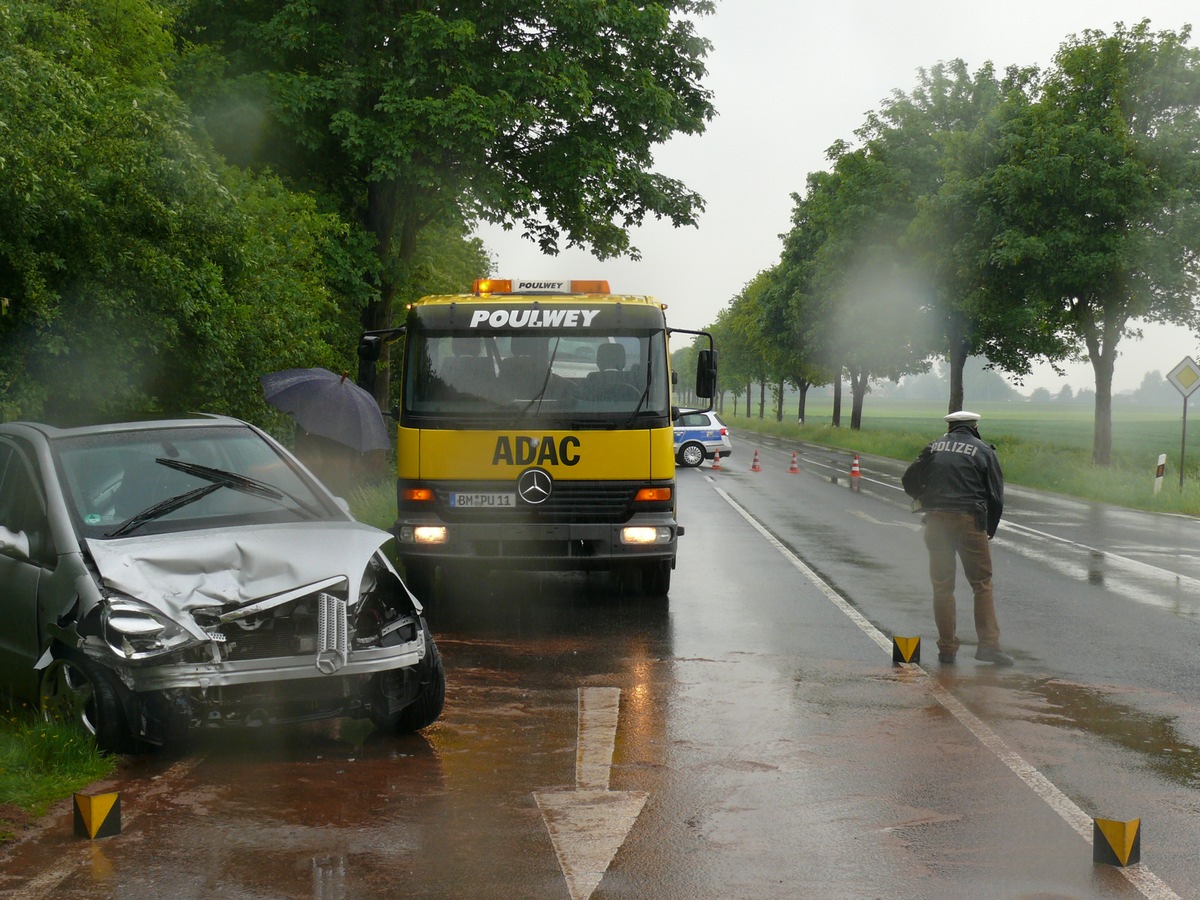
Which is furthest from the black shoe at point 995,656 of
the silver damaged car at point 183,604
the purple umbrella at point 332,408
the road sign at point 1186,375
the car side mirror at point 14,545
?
the road sign at point 1186,375

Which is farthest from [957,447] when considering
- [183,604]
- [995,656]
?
[183,604]

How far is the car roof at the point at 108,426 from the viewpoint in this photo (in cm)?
759

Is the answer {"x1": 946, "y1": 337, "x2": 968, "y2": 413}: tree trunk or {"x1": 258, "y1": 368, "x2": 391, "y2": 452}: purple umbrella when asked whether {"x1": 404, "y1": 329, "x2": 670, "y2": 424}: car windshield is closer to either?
{"x1": 258, "y1": 368, "x2": 391, "y2": 452}: purple umbrella

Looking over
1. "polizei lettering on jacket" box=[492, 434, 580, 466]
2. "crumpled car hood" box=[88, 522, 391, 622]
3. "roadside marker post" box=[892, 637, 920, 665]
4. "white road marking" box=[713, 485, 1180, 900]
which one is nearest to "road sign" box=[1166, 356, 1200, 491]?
"white road marking" box=[713, 485, 1180, 900]

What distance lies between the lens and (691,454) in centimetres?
3903

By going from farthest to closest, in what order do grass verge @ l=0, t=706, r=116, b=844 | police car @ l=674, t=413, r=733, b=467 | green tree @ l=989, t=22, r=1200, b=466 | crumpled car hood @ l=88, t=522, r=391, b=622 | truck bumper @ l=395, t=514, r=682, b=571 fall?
police car @ l=674, t=413, r=733, b=467 < green tree @ l=989, t=22, r=1200, b=466 < truck bumper @ l=395, t=514, r=682, b=571 < crumpled car hood @ l=88, t=522, r=391, b=622 < grass verge @ l=0, t=706, r=116, b=844

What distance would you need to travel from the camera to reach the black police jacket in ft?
31.7

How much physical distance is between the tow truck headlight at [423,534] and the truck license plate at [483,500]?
0.87ft

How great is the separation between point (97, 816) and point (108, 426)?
118 inches

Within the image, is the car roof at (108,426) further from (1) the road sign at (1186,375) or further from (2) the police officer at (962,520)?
(1) the road sign at (1186,375)

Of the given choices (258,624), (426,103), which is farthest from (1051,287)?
(258,624)

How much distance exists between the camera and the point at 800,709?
7.93 m

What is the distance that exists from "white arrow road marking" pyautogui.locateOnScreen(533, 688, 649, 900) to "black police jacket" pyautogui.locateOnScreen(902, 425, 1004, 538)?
3.57m

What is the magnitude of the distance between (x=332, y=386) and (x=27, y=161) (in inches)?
182
